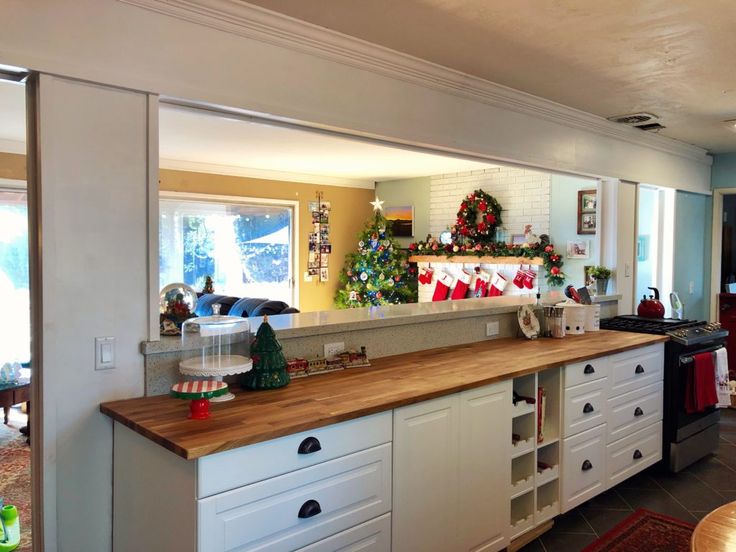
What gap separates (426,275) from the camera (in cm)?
734

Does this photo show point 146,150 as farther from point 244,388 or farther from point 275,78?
point 244,388

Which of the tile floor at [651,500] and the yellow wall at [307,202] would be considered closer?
the tile floor at [651,500]

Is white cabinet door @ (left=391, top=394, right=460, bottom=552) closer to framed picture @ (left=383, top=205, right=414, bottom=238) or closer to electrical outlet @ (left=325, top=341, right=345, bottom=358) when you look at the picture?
electrical outlet @ (left=325, top=341, right=345, bottom=358)

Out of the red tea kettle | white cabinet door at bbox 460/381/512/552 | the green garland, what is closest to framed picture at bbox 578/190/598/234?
the green garland

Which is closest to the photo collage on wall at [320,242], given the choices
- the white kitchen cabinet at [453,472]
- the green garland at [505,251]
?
the green garland at [505,251]

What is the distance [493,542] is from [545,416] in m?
0.71

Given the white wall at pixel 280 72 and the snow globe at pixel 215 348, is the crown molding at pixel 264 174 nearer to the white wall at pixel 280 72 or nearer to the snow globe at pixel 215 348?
the white wall at pixel 280 72

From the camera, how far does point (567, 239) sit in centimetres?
596

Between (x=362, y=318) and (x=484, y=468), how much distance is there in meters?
0.90

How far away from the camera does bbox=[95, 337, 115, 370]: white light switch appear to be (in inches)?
81.0

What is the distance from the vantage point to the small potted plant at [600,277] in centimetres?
471

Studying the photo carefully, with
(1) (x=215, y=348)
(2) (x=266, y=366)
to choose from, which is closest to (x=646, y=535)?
(2) (x=266, y=366)

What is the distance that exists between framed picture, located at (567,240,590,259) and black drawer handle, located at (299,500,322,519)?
15.1 ft

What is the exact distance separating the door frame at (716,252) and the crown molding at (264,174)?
13.9ft
